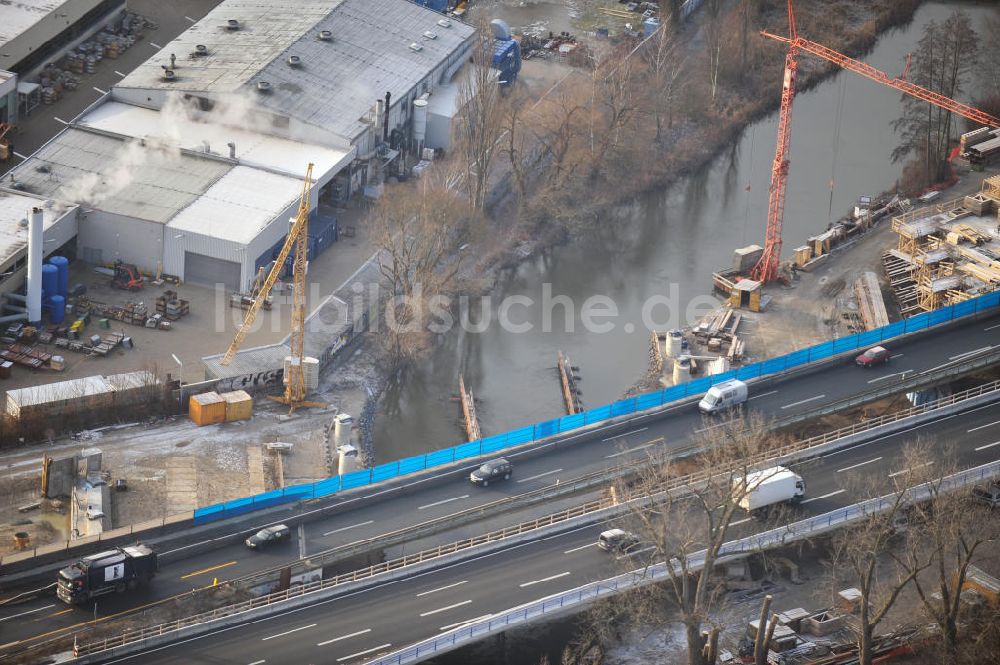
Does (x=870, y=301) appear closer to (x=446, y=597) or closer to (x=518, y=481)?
(x=518, y=481)

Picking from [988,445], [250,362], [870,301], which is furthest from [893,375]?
[250,362]

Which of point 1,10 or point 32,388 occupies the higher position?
point 1,10

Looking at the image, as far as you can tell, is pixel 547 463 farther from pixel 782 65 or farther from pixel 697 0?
pixel 697 0

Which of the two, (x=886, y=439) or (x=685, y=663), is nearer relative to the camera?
(x=685, y=663)

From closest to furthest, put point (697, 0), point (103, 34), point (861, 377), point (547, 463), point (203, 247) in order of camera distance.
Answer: point (547, 463) < point (861, 377) < point (203, 247) < point (103, 34) < point (697, 0)

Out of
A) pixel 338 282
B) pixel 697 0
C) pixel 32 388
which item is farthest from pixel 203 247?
pixel 697 0

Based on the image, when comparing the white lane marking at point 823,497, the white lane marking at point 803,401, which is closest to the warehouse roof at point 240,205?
the white lane marking at point 803,401
